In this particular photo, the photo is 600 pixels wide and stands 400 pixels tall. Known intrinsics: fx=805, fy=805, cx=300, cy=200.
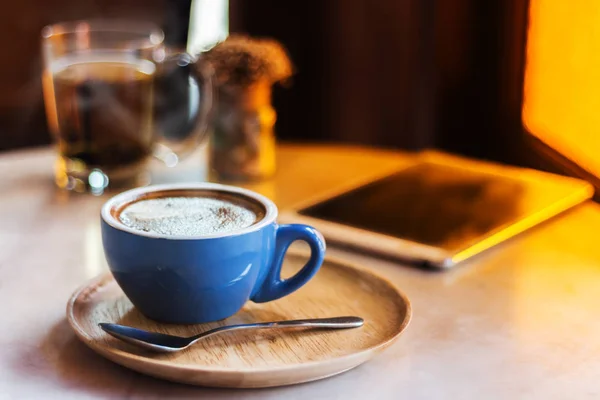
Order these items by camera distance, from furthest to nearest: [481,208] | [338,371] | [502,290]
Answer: [481,208], [502,290], [338,371]

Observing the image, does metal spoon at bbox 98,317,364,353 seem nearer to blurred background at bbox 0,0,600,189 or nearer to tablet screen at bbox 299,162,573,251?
tablet screen at bbox 299,162,573,251

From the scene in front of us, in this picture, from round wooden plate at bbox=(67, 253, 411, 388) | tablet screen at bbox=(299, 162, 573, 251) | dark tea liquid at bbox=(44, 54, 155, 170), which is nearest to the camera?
round wooden plate at bbox=(67, 253, 411, 388)

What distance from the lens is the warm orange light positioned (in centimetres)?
104

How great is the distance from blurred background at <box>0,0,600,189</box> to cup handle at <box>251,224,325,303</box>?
21.3 inches

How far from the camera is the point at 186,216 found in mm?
669

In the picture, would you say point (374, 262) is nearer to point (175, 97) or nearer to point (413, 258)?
point (413, 258)

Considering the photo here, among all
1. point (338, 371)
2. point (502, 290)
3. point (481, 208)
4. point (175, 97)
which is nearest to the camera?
point (338, 371)

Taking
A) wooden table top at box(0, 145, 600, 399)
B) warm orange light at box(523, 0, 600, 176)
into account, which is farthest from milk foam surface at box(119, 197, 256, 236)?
warm orange light at box(523, 0, 600, 176)

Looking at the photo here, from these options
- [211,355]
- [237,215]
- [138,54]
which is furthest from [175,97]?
[211,355]

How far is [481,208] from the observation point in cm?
98

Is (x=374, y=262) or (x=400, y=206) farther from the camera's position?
(x=400, y=206)

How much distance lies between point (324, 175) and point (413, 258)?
333 mm

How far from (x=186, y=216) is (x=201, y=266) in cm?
7

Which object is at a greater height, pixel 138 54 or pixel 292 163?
pixel 138 54
